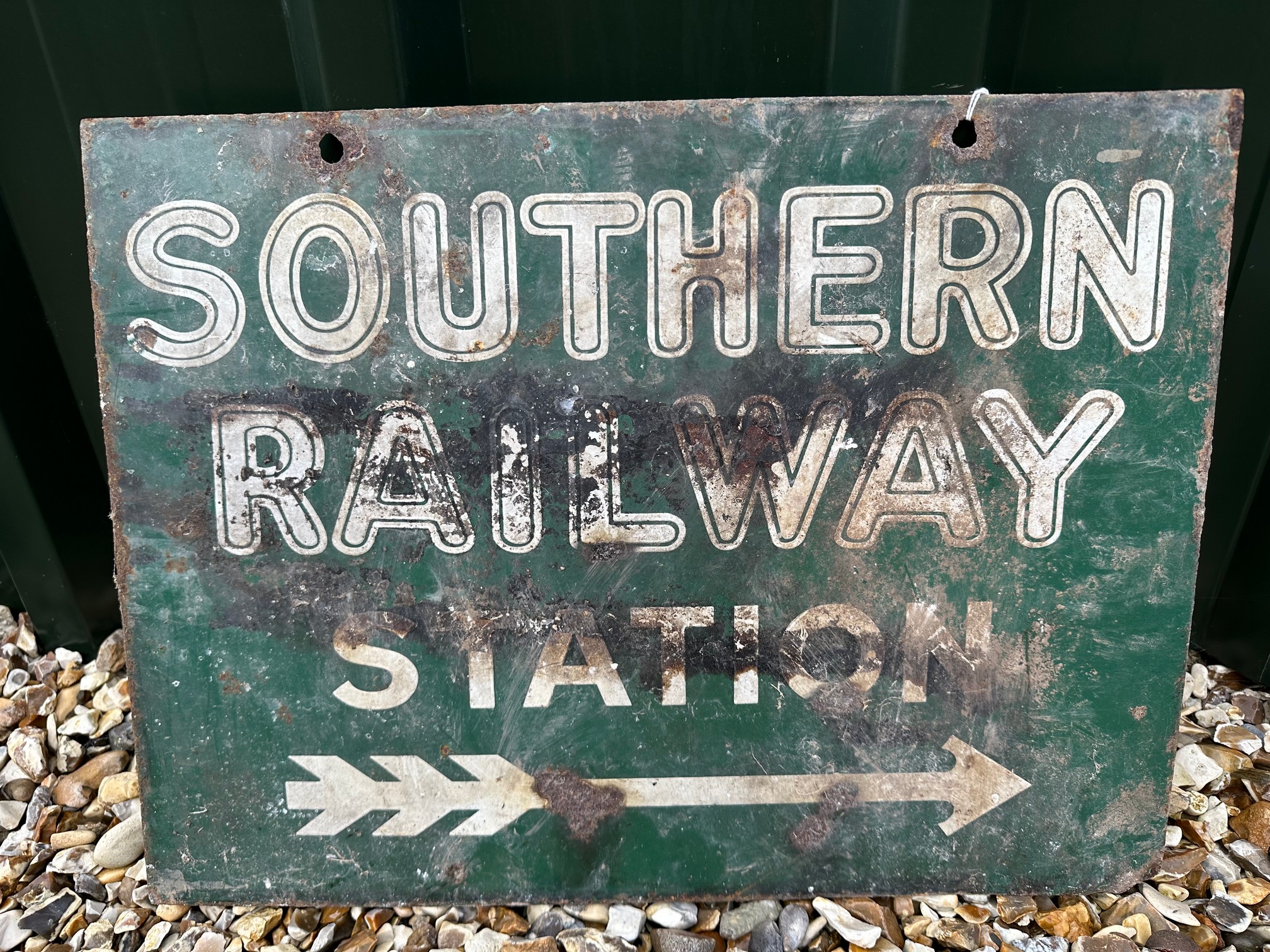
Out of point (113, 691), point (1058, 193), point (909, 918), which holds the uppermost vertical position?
point (1058, 193)

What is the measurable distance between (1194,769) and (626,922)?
1.01 metres

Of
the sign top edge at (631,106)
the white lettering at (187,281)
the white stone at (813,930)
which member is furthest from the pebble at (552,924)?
the sign top edge at (631,106)

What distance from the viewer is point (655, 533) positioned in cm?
108

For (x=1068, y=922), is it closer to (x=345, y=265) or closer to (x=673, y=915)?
(x=673, y=915)

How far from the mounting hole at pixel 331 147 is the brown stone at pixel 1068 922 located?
115cm

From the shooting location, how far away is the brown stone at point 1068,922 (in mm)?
1127

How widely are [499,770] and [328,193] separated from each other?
87 cm

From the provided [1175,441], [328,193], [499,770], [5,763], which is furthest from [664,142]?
[5,763]

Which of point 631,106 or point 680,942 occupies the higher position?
point 631,106

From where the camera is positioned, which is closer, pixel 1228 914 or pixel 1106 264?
pixel 1106 264

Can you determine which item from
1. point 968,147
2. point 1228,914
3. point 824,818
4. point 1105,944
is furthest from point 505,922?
point 968,147

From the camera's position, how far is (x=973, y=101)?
987 mm

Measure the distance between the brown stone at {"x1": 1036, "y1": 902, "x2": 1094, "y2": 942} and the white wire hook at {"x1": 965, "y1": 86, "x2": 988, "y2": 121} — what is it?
3.85 ft

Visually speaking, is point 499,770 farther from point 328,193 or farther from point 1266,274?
point 1266,274
